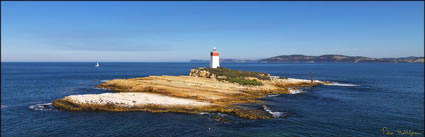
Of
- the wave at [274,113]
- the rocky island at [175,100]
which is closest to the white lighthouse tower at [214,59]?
the rocky island at [175,100]

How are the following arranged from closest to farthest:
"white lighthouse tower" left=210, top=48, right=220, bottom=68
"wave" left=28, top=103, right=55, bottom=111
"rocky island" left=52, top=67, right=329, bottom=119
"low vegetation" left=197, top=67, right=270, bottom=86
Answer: "rocky island" left=52, top=67, right=329, bottom=119 → "wave" left=28, top=103, right=55, bottom=111 → "low vegetation" left=197, top=67, right=270, bottom=86 → "white lighthouse tower" left=210, top=48, right=220, bottom=68

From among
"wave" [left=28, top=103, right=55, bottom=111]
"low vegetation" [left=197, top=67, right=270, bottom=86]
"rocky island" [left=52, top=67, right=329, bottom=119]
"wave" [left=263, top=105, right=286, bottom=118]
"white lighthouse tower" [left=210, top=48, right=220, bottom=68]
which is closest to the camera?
"wave" [left=263, top=105, right=286, bottom=118]

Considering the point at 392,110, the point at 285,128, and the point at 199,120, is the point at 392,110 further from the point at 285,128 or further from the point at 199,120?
the point at 199,120

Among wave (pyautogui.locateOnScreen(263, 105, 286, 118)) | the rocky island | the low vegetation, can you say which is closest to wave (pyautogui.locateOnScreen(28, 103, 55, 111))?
the rocky island

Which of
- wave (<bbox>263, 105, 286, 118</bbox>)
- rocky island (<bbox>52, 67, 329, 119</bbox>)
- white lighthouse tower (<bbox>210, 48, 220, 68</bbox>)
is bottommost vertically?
wave (<bbox>263, 105, 286, 118</bbox>)

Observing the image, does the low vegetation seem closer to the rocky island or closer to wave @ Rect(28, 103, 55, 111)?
the rocky island

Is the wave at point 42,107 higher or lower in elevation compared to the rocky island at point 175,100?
lower

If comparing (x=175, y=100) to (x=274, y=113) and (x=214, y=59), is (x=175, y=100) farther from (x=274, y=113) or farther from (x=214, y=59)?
(x=214, y=59)

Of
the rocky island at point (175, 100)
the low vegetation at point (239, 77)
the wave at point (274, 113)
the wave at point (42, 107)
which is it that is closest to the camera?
the wave at point (274, 113)

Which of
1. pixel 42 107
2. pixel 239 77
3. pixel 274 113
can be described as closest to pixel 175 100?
pixel 274 113

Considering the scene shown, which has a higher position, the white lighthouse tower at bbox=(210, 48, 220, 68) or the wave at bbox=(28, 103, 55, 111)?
the white lighthouse tower at bbox=(210, 48, 220, 68)

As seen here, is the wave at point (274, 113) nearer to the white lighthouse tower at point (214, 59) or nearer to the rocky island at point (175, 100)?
the rocky island at point (175, 100)

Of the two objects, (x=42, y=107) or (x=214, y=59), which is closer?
(x=42, y=107)

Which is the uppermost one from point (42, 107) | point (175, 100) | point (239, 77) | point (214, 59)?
point (214, 59)
